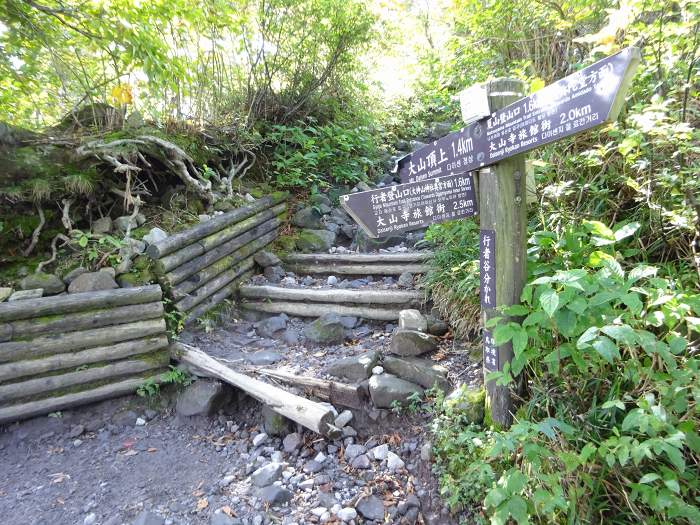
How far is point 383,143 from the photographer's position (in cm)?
889

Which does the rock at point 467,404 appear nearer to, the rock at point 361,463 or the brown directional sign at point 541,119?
the rock at point 361,463

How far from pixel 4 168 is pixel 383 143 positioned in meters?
6.59

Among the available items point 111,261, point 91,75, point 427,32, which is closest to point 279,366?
point 111,261

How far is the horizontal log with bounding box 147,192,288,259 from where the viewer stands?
4257 mm

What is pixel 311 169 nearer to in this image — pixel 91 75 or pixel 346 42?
pixel 346 42

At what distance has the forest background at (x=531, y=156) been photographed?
1913mm

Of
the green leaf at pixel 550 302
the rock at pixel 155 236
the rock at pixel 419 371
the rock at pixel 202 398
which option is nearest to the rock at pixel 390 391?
the rock at pixel 419 371

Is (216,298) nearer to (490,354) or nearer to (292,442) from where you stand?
(292,442)

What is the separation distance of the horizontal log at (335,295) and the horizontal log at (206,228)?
858mm

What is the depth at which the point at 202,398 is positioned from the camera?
12.0ft

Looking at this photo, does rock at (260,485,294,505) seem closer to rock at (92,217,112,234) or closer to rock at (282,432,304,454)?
rock at (282,432,304,454)

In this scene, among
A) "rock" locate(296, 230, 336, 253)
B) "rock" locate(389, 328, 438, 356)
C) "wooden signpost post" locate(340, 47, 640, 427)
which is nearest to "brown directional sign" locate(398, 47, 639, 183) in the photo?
"wooden signpost post" locate(340, 47, 640, 427)

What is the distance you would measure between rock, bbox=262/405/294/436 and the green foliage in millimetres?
4264

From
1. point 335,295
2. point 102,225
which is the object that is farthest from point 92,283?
point 335,295
